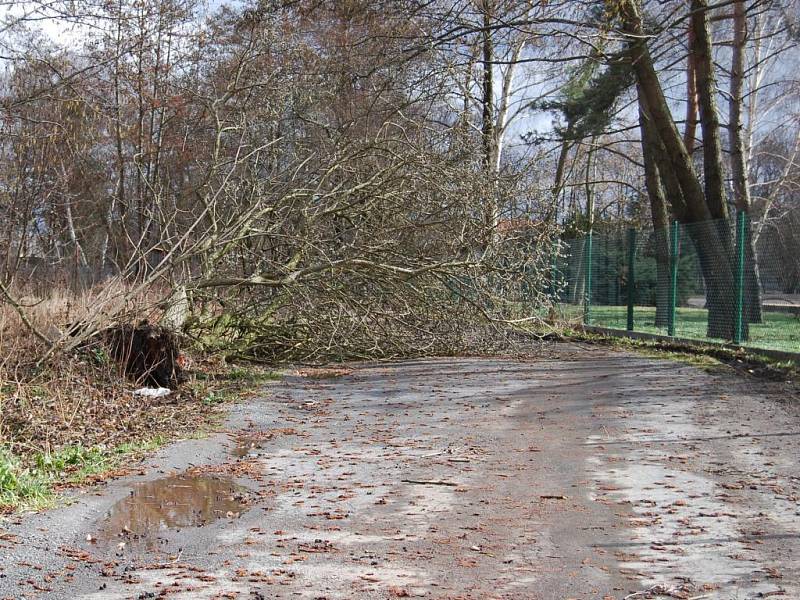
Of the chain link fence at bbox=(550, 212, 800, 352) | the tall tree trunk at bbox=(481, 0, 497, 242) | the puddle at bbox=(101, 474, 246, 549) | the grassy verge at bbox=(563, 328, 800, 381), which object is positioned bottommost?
the puddle at bbox=(101, 474, 246, 549)

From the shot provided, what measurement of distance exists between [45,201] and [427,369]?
395 inches

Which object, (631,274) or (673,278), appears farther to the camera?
(631,274)

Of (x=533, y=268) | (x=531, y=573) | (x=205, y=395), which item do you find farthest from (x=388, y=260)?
(x=531, y=573)

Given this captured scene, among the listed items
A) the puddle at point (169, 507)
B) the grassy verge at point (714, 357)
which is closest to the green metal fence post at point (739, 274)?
the grassy verge at point (714, 357)

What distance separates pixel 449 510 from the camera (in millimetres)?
5125

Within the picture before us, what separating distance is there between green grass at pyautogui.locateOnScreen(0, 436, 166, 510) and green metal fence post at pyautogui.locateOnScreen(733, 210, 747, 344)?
934 cm

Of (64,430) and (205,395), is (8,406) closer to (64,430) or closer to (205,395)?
(64,430)

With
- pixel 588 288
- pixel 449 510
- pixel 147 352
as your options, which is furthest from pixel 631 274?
pixel 449 510

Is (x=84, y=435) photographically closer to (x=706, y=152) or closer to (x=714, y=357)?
(x=714, y=357)

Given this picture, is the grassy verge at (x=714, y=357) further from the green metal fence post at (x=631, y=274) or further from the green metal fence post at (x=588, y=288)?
the green metal fence post at (x=588, y=288)

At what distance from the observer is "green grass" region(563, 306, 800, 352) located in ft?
42.4

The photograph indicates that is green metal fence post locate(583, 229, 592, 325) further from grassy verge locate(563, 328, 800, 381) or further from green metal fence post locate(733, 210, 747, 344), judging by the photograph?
green metal fence post locate(733, 210, 747, 344)

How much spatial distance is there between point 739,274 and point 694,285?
219 centimetres

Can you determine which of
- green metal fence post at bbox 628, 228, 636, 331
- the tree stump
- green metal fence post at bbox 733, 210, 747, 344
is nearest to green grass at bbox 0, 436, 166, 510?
the tree stump
